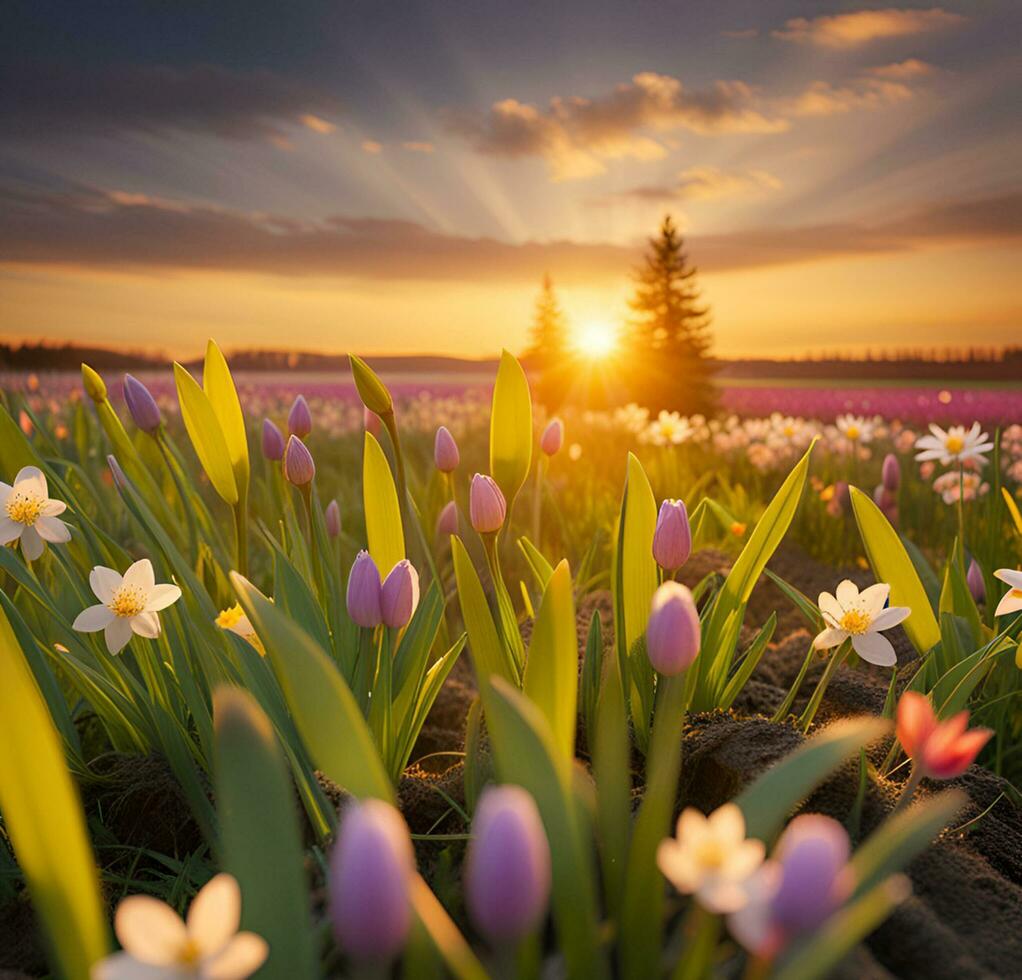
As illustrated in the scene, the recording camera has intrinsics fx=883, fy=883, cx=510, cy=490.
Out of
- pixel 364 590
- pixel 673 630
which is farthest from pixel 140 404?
pixel 673 630

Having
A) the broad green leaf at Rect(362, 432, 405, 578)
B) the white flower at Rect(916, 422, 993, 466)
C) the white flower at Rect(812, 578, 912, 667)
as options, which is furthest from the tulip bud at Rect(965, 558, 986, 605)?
the broad green leaf at Rect(362, 432, 405, 578)

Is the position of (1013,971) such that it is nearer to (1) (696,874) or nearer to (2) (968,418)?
(1) (696,874)

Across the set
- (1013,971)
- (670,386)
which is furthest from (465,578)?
(670,386)

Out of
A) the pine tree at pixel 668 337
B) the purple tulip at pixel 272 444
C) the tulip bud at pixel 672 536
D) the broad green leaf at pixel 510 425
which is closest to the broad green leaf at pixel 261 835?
the tulip bud at pixel 672 536

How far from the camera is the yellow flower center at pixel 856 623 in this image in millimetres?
1484

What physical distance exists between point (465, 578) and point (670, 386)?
17.4 meters

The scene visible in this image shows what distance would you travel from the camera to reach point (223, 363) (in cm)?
184

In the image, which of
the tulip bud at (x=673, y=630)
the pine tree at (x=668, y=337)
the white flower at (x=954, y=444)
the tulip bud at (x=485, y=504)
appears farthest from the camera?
the pine tree at (x=668, y=337)

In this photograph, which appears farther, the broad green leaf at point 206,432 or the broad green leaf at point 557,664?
the broad green leaf at point 206,432

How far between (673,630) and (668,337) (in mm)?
18578

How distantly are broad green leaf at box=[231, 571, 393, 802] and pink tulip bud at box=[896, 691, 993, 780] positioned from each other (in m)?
0.54

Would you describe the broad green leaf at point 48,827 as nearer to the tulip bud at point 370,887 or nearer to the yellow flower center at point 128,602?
the tulip bud at point 370,887

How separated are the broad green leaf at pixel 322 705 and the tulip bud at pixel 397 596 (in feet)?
0.74

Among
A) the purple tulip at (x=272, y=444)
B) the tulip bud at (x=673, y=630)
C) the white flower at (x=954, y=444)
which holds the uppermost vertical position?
the purple tulip at (x=272, y=444)
